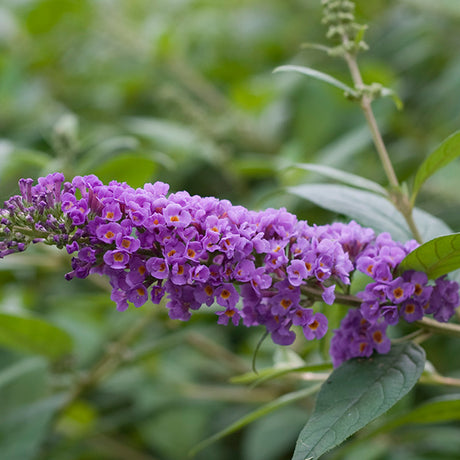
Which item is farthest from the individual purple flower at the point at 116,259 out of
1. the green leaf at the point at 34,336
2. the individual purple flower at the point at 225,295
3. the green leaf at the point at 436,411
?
the green leaf at the point at 34,336

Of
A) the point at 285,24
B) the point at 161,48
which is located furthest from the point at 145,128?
the point at 285,24

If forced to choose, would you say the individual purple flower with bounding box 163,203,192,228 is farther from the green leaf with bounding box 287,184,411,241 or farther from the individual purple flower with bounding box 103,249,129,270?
the green leaf with bounding box 287,184,411,241

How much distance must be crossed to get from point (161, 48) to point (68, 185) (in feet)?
7.32

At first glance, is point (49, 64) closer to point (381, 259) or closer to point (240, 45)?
point (240, 45)

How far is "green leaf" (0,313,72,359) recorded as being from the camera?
84.7 inches

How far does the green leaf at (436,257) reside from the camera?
4.02 ft

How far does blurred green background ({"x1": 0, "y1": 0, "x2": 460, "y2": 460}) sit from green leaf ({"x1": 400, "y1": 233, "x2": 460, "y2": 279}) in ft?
2.30

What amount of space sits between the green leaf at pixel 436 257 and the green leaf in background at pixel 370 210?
8.9 inches

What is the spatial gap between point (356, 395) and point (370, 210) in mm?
492

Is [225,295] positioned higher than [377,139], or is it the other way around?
[377,139]

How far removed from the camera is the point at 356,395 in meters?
1.26

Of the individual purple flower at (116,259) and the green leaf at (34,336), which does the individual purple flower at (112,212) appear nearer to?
the individual purple flower at (116,259)

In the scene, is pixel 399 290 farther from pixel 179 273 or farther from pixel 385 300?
pixel 179 273

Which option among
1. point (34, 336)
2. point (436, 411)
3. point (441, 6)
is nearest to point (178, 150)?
point (34, 336)
